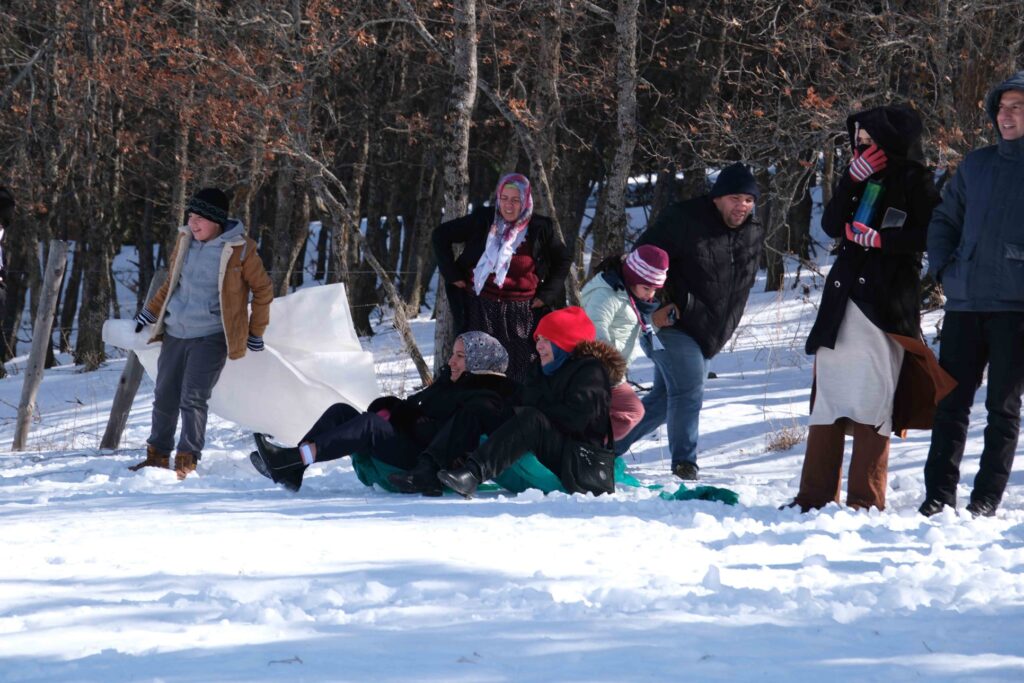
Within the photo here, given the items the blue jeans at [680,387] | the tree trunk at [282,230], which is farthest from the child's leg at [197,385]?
the tree trunk at [282,230]

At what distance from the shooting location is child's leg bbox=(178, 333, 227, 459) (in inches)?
305

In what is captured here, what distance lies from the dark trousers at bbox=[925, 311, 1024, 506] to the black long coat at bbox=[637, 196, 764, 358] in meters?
1.71

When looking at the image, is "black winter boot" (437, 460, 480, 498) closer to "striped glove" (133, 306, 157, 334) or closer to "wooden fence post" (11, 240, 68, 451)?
"striped glove" (133, 306, 157, 334)

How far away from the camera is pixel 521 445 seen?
621cm

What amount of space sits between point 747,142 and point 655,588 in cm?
1013

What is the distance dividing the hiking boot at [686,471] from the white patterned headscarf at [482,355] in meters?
1.27

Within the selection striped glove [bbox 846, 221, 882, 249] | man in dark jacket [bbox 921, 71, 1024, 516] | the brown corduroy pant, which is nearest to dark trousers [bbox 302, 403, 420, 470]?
the brown corduroy pant

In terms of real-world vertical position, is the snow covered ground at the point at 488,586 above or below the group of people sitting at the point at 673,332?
below

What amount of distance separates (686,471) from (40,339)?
558 cm

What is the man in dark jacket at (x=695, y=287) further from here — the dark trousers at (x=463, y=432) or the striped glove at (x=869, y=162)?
the striped glove at (x=869, y=162)

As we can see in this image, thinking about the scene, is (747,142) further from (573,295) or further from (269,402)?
(269,402)

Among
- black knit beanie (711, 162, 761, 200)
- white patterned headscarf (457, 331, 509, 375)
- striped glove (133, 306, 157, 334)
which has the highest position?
black knit beanie (711, 162, 761, 200)

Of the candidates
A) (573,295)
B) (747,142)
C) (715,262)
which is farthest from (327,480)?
(747,142)

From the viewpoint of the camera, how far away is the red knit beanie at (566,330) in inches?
255
